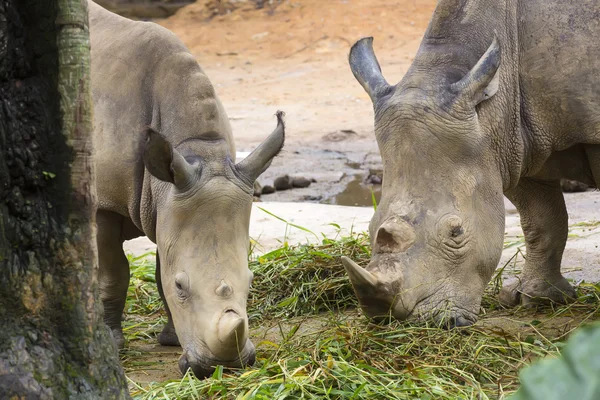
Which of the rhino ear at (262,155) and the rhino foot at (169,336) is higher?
the rhino ear at (262,155)

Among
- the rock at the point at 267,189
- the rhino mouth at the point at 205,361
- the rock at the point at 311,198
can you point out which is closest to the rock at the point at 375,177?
the rock at the point at 311,198

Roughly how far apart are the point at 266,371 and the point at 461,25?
79.4 inches

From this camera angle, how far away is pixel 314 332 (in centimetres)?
425

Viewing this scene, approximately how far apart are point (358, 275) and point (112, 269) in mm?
1445

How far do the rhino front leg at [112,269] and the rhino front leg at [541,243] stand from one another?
2129mm

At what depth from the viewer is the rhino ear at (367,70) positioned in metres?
4.52

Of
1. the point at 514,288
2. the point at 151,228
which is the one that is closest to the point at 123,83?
the point at 151,228

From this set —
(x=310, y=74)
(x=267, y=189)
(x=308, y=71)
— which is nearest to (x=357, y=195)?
(x=267, y=189)

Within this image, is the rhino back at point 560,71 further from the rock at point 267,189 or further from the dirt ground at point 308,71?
the rock at point 267,189

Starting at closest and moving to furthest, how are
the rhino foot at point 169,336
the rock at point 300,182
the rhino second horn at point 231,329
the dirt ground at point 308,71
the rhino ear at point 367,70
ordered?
the rhino second horn at point 231,329, the rhino ear at point 367,70, the rhino foot at point 169,336, the rock at point 300,182, the dirt ground at point 308,71

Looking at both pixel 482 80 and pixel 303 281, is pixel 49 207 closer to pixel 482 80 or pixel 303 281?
pixel 482 80

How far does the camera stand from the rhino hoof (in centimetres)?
475

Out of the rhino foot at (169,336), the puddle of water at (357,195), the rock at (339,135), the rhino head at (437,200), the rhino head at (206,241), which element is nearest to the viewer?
the rhino head at (206,241)

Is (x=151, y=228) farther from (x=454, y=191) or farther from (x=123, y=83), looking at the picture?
(x=454, y=191)
